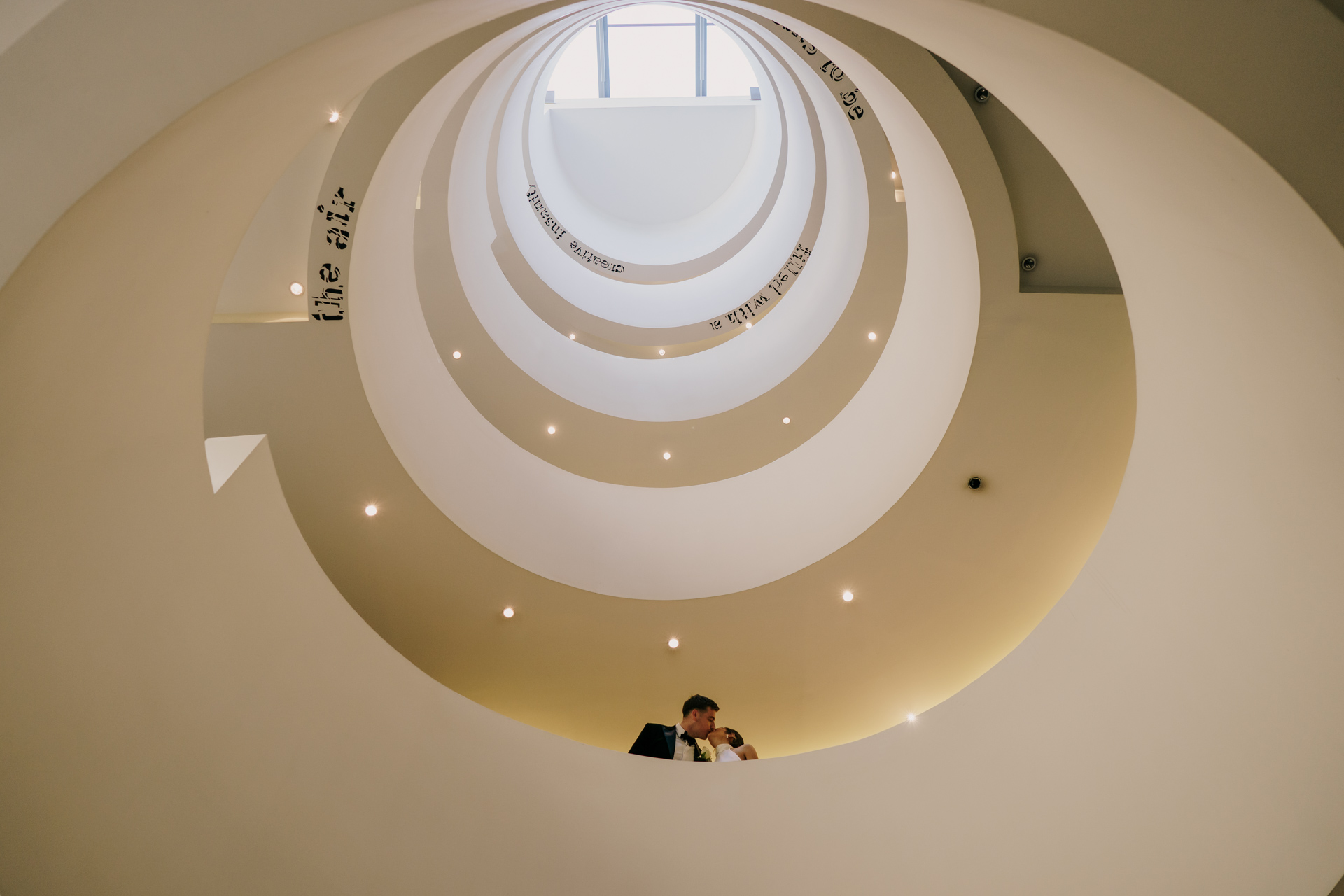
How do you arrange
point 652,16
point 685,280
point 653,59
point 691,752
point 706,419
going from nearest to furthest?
1. point 691,752
2. point 706,419
3. point 652,16
4. point 685,280
5. point 653,59

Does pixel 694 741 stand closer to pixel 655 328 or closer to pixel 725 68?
pixel 655 328

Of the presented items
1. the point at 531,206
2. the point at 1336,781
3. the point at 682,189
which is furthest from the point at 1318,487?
the point at 682,189

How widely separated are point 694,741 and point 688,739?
5 centimetres

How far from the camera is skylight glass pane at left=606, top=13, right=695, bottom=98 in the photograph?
988 cm

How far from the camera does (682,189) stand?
1089 centimetres

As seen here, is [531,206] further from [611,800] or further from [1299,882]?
[1299,882]

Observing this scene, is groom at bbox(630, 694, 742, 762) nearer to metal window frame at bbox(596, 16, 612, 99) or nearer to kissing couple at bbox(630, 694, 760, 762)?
kissing couple at bbox(630, 694, 760, 762)

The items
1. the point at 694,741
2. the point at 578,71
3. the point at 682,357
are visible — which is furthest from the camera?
the point at 578,71

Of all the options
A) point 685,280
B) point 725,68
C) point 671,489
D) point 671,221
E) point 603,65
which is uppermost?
point 725,68

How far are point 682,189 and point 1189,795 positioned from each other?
998 cm

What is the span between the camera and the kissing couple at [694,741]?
5.27 metres

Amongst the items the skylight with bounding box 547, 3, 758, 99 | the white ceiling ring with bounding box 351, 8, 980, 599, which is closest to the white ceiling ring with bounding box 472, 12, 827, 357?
the white ceiling ring with bounding box 351, 8, 980, 599

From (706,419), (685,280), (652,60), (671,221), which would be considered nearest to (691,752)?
(706,419)

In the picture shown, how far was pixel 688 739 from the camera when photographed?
541 cm
